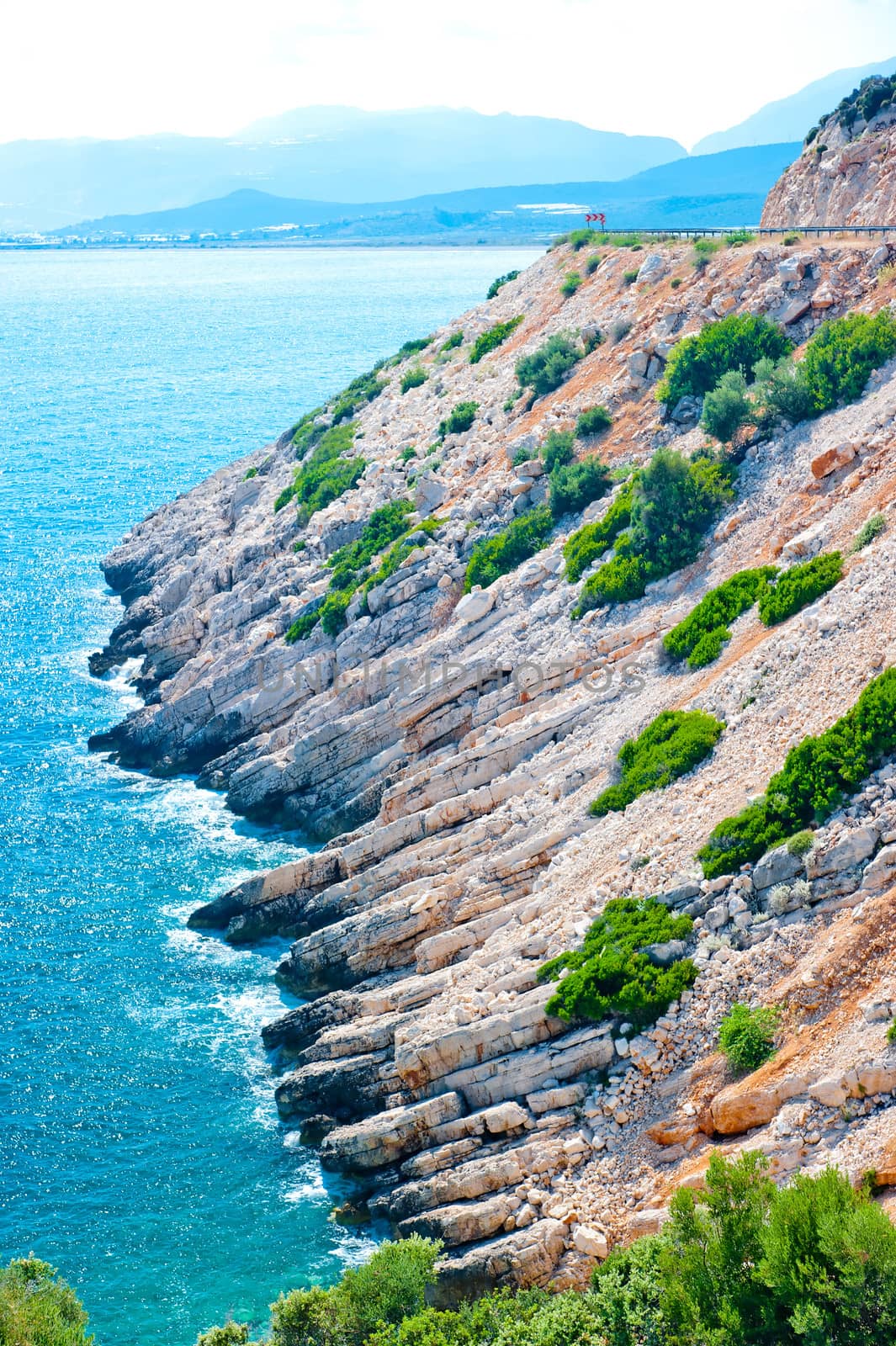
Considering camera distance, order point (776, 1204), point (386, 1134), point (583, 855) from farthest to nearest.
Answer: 1. point (583, 855)
2. point (386, 1134)
3. point (776, 1204)

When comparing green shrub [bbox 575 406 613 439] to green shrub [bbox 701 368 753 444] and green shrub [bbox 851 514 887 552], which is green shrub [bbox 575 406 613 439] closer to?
green shrub [bbox 701 368 753 444]

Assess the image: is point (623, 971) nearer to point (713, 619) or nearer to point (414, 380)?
point (713, 619)

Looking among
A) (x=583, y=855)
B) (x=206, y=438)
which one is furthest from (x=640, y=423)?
(x=206, y=438)

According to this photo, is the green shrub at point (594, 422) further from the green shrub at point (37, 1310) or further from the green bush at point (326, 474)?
the green shrub at point (37, 1310)

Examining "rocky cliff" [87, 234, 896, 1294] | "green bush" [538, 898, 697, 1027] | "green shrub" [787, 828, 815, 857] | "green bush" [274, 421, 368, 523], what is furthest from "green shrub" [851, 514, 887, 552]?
"green bush" [274, 421, 368, 523]

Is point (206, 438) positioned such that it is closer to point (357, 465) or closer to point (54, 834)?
point (357, 465)

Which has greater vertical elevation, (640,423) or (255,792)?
(640,423)

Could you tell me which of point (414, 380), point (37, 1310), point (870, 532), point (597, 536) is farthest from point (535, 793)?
point (414, 380)
